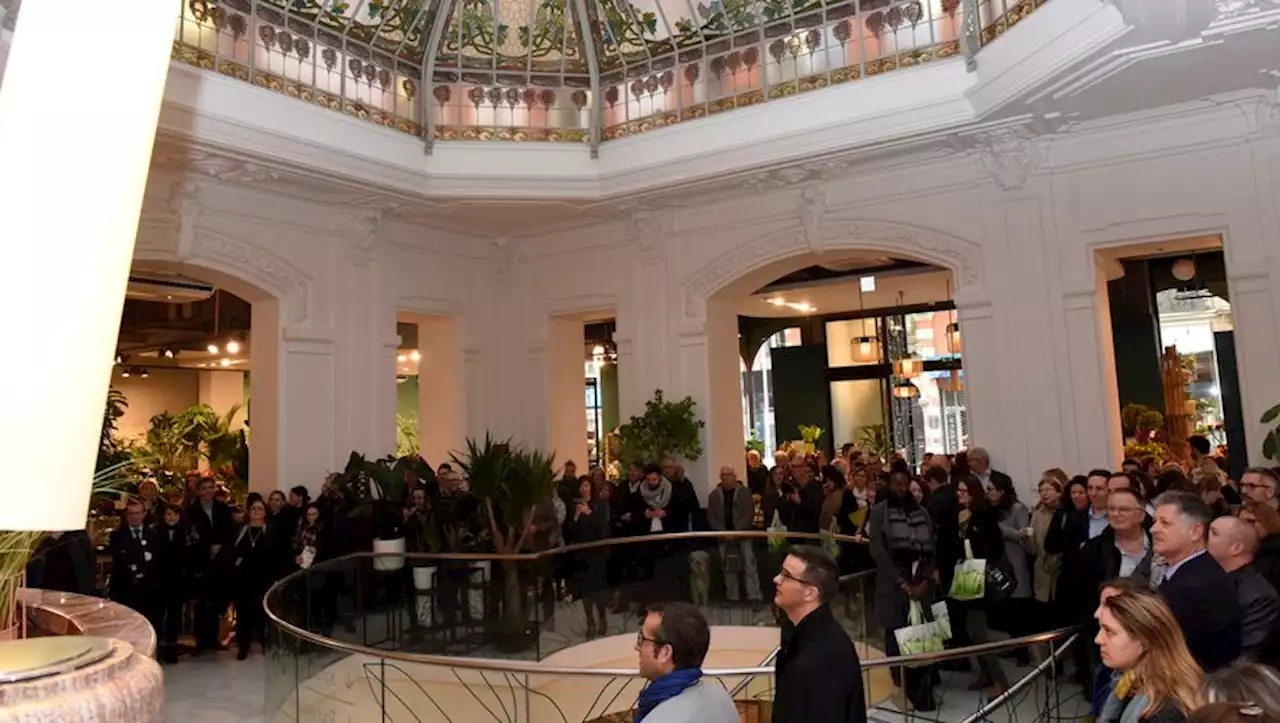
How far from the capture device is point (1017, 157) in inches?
392

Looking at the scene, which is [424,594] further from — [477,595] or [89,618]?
[89,618]

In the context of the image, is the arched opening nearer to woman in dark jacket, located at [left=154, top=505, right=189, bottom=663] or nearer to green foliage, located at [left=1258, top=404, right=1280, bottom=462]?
woman in dark jacket, located at [left=154, top=505, right=189, bottom=663]

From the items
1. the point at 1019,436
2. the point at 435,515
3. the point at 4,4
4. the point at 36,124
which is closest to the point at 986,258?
the point at 1019,436

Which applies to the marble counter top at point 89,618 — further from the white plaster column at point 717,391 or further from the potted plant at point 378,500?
the white plaster column at point 717,391

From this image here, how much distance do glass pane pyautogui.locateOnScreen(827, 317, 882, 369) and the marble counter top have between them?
1645 centimetres

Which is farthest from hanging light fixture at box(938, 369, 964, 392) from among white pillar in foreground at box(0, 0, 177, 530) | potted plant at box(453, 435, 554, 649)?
white pillar in foreground at box(0, 0, 177, 530)

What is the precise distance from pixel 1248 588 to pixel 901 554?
10.2ft

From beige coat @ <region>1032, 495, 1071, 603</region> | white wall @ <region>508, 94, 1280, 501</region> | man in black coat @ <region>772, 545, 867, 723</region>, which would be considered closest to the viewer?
man in black coat @ <region>772, 545, 867, 723</region>

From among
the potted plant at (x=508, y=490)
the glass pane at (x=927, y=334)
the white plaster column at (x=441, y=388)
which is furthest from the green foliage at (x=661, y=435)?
the glass pane at (x=927, y=334)

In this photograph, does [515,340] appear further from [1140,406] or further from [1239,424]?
[1239,424]

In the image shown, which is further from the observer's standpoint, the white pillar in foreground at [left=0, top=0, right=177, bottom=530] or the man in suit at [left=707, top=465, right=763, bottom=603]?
the man in suit at [left=707, top=465, right=763, bottom=603]

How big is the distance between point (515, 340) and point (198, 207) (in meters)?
4.93

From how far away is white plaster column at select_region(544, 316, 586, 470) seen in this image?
45.2 ft

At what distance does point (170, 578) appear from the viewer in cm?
802
